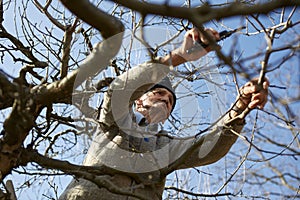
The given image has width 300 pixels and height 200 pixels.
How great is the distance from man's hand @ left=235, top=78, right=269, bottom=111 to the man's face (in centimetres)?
71

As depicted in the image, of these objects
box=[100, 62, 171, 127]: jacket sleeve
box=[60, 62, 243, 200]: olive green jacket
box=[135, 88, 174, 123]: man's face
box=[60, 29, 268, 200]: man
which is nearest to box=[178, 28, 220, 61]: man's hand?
box=[60, 29, 268, 200]: man

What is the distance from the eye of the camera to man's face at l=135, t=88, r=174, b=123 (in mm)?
3186

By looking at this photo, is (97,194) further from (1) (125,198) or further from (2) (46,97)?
(2) (46,97)

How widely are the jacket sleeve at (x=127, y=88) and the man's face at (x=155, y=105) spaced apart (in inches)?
18.3

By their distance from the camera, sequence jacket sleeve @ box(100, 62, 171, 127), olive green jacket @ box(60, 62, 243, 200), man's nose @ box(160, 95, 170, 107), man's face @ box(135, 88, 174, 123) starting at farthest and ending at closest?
man's nose @ box(160, 95, 170, 107) → man's face @ box(135, 88, 174, 123) → olive green jacket @ box(60, 62, 243, 200) → jacket sleeve @ box(100, 62, 171, 127)

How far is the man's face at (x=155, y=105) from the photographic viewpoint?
3186 mm

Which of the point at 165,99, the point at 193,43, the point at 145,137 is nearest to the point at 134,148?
the point at 145,137

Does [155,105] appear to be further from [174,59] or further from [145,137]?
[174,59]

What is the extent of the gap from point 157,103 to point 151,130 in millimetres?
379

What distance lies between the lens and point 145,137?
2.96 metres

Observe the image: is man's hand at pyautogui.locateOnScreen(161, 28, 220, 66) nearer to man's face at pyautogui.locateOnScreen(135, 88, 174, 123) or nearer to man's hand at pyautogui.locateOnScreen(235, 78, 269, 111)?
man's hand at pyautogui.locateOnScreen(235, 78, 269, 111)

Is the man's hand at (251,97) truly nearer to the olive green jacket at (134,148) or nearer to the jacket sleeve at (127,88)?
the olive green jacket at (134,148)

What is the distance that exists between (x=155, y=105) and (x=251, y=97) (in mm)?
883

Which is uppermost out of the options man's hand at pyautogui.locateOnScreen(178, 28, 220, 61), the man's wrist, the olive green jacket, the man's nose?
the man's nose
